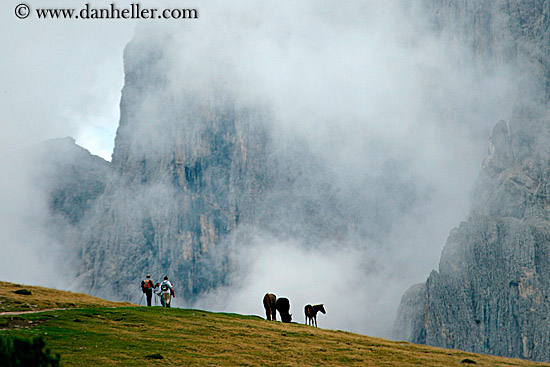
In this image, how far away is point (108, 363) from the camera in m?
25.2

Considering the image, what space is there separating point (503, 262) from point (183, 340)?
144202mm

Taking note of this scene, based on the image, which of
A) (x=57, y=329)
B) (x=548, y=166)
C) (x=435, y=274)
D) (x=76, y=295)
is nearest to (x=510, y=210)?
(x=548, y=166)

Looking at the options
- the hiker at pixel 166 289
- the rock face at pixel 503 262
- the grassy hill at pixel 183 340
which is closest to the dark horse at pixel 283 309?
the grassy hill at pixel 183 340

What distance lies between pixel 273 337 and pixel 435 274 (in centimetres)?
14181

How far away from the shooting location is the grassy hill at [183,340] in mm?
27234

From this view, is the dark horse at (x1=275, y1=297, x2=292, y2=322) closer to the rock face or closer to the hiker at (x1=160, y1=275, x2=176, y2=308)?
the hiker at (x1=160, y1=275, x2=176, y2=308)

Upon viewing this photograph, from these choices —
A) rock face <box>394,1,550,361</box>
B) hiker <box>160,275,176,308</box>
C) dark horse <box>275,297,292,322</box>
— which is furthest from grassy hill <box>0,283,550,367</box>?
rock face <box>394,1,550,361</box>

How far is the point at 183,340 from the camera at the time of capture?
1224 inches

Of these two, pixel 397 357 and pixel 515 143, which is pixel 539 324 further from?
pixel 397 357

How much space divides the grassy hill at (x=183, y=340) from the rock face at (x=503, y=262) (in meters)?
122

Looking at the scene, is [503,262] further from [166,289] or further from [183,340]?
[183,340]

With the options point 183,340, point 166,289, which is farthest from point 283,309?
point 183,340

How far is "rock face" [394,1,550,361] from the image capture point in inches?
6078

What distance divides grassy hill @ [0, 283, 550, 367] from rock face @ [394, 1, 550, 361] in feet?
402
